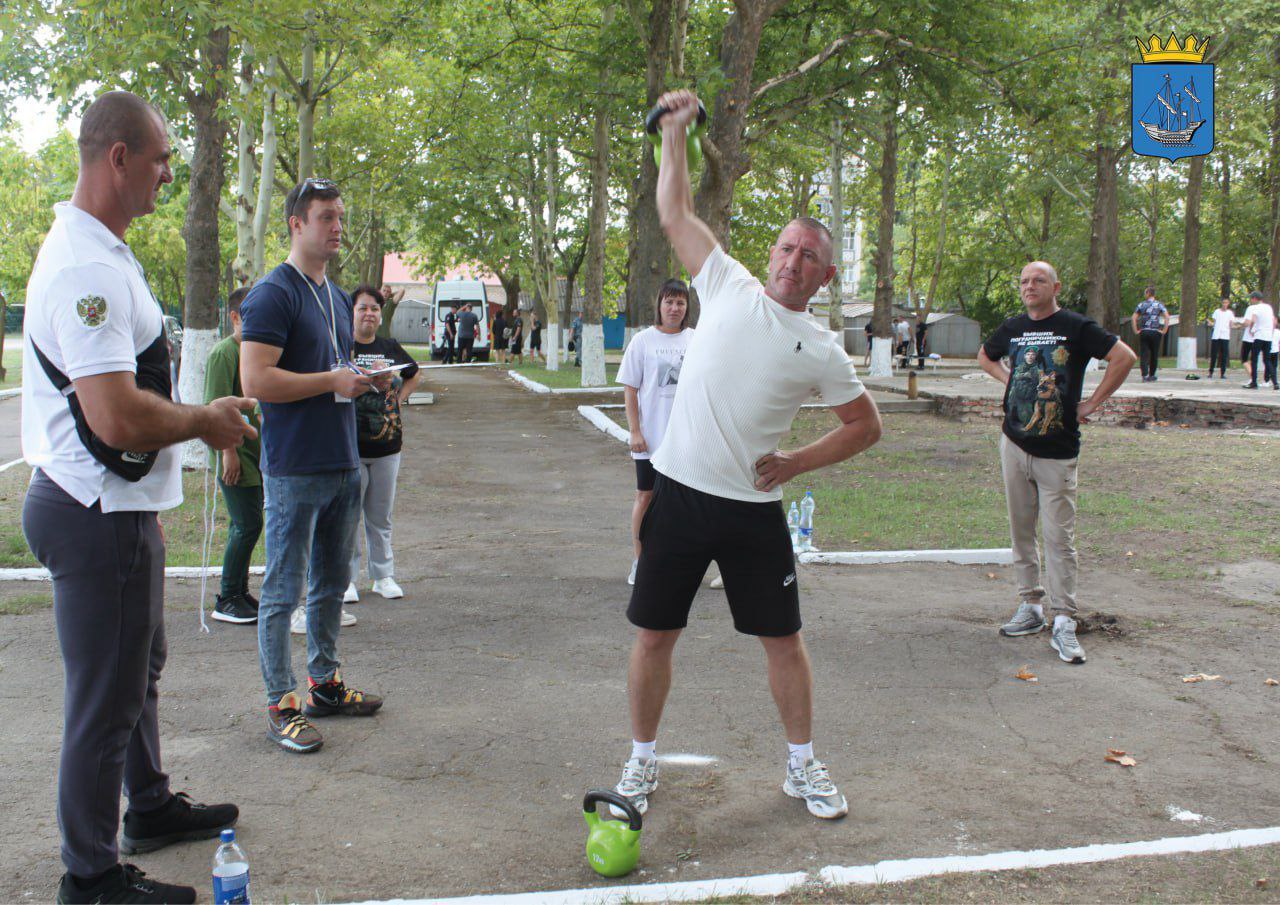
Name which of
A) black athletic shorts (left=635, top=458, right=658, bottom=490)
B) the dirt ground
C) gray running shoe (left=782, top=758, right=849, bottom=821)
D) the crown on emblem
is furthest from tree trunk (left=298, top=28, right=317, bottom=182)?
gray running shoe (left=782, top=758, right=849, bottom=821)

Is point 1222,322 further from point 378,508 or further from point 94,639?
point 94,639

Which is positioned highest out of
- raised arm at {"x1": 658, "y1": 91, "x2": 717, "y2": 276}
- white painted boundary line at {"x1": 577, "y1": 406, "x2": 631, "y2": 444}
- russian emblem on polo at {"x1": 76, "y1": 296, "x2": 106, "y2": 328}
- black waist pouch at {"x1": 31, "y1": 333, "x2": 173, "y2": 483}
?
raised arm at {"x1": 658, "y1": 91, "x2": 717, "y2": 276}

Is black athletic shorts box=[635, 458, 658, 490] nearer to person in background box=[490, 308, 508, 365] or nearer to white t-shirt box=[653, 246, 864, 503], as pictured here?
white t-shirt box=[653, 246, 864, 503]

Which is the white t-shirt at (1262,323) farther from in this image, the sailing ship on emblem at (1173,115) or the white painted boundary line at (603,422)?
the white painted boundary line at (603,422)

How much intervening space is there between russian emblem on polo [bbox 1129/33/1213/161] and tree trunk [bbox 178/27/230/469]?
592 inches

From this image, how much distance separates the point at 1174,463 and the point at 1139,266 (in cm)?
3977

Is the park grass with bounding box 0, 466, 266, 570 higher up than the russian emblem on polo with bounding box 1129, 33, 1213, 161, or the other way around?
the russian emblem on polo with bounding box 1129, 33, 1213, 161

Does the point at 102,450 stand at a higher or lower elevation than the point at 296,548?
higher

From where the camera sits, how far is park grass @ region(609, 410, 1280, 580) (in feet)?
27.1

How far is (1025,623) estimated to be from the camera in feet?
19.7

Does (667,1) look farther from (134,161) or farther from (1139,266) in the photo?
(1139,266)

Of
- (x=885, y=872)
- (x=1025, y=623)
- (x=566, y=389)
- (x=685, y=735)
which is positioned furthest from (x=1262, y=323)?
(x=885, y=872)

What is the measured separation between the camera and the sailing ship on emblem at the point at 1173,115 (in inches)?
857

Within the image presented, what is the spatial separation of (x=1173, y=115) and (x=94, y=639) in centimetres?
2554
